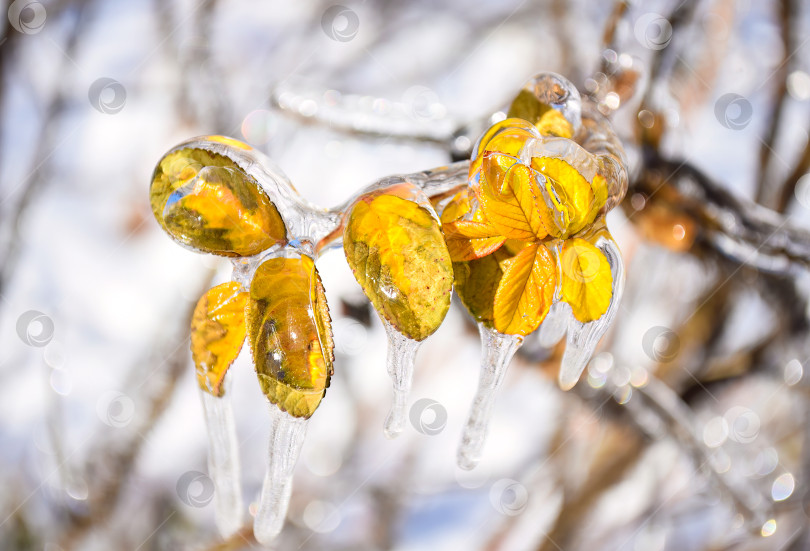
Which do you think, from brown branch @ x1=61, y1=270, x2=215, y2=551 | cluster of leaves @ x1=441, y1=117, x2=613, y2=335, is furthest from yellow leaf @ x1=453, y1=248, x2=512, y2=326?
brown branch @ x1=61, y1=270, x2=215, y2=551

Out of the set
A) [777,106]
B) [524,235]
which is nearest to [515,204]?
[524,235]

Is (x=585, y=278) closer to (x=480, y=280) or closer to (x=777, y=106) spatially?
(x=480, y=280)

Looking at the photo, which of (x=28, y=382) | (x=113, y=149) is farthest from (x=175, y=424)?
(x=113, y=149)

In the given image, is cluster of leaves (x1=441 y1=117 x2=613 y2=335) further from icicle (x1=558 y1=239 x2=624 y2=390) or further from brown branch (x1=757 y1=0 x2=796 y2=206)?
brown branch (x1=757 y1=0 x2=796 y2=206)

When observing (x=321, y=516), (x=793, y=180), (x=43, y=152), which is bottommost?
(x=321, y=516)

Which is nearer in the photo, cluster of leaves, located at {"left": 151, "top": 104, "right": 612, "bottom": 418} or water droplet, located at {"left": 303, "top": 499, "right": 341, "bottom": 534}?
cluster of leaves, located at {"left": 151, "top": 104, "right": 612, "bottom": 418}

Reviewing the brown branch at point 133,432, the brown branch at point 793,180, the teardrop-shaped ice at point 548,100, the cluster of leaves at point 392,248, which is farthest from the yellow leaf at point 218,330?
the brown branch at point 793,180
